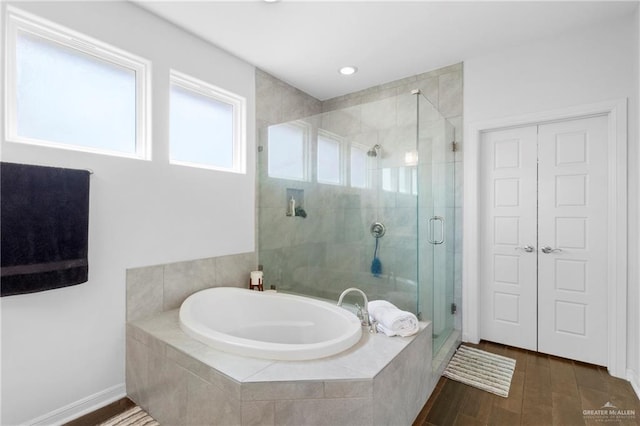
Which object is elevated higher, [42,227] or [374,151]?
[374,151]

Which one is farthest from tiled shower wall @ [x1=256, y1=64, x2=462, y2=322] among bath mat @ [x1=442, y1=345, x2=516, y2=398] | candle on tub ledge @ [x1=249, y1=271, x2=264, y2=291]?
bath mat @ [x1=442, y1=345, x2=516, y2=398]

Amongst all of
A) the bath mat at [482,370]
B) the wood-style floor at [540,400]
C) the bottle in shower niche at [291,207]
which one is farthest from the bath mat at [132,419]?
the bath mat at [482,370]

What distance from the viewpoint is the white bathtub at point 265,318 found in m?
2.07

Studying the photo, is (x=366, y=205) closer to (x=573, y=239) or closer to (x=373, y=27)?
(x=373, y=27)

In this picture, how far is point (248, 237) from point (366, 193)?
123 cm

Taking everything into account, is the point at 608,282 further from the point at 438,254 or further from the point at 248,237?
the point at 248,237

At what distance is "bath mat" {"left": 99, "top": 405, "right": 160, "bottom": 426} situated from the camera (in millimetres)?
1833

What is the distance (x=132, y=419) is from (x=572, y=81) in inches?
158

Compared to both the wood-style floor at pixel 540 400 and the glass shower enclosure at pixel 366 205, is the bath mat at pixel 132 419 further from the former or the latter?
the wood-style floor at pixel 540 400

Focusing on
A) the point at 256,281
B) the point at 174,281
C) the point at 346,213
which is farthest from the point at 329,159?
the point at 174,281

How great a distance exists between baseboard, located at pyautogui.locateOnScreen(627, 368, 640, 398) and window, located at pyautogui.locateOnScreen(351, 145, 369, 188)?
234 centimetres

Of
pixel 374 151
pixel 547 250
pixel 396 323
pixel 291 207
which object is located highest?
pixel 374 151

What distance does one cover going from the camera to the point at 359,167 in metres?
2.81

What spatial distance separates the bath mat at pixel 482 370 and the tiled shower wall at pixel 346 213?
0.53 metres
